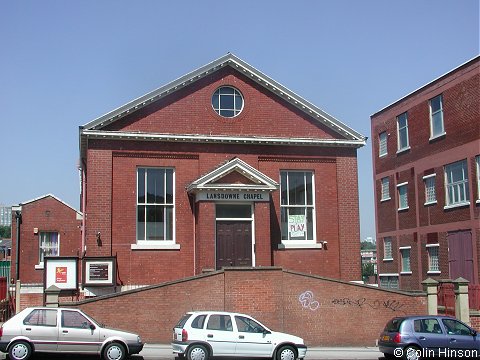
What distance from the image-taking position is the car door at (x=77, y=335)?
1667cm

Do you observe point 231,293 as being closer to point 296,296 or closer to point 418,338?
point 296,296

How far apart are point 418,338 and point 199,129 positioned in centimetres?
1219

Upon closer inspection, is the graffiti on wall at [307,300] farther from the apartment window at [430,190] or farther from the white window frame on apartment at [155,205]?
the apartment window at [430,190]

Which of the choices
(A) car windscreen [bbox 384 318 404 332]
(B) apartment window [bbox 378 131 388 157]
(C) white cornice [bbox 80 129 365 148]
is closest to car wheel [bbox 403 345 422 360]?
(A) car windscreen [bbox 384 318 404 332]

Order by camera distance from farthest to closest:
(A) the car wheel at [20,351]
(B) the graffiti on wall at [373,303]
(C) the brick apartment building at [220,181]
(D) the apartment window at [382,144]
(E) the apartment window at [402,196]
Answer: (D) the apartment window at [382,144]
(E) the apartment window at [402,196]
(C) the brick apartment building at [220,181]
(B) the graffiti on wall at [373,303]
(A) the car wheel at [20,351]

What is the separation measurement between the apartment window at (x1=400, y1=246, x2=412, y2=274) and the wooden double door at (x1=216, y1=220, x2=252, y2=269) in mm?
16934

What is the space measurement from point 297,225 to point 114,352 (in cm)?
1132

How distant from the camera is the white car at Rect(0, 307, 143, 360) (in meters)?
16.3

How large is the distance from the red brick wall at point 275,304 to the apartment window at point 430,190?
14.2m

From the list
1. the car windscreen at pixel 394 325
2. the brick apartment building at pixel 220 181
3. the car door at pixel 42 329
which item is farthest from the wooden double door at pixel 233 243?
the car door at pixel 42 329

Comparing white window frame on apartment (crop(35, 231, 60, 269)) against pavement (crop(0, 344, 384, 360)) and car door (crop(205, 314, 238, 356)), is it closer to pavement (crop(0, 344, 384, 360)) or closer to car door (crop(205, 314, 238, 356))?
pavement (crop(0, 344, 384, 360))

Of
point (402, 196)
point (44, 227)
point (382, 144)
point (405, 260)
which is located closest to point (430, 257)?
point (405, 260)

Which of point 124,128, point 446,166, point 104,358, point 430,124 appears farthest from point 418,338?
point 430,124

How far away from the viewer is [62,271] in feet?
74.6
